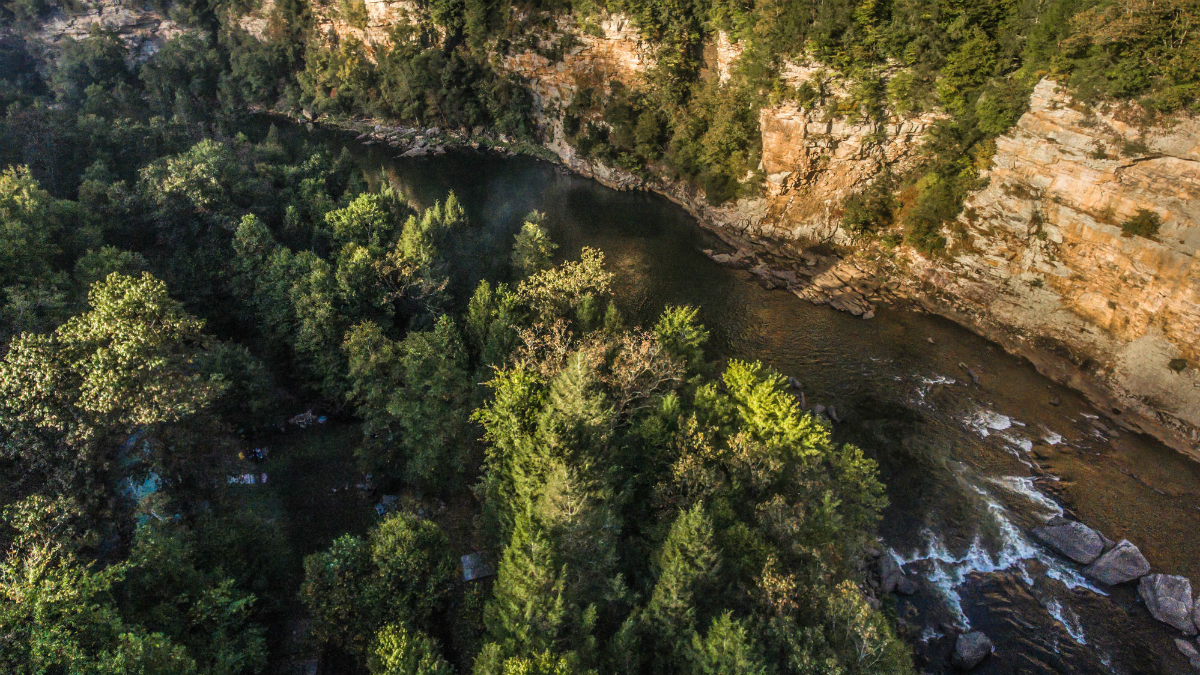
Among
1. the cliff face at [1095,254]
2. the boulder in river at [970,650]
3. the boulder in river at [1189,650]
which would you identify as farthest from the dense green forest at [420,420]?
the boulder in river at [1189,650]

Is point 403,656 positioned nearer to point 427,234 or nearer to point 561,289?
point 561,289

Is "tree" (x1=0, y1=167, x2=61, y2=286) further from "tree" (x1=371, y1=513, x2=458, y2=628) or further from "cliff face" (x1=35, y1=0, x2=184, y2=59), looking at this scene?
"cliff face" (x1=35, y1=0, x2=184, y2=59)

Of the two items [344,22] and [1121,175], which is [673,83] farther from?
[344,22]

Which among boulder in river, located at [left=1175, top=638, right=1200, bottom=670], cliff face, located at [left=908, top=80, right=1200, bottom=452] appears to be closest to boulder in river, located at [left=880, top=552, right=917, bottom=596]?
boulder in river, located at [left=1175, top=638, right=1200, bottom=670]

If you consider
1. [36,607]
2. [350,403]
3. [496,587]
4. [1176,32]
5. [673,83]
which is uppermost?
[1176,32]

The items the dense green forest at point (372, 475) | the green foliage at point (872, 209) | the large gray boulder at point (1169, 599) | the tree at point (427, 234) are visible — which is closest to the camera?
the dense green forest at point (372, 475)

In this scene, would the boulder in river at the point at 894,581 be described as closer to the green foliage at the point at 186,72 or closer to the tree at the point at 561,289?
the tree at the point at 561,289

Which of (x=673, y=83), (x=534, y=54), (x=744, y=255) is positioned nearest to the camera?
(x=744, y=255)

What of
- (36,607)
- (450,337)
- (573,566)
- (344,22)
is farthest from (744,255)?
(344,22)
